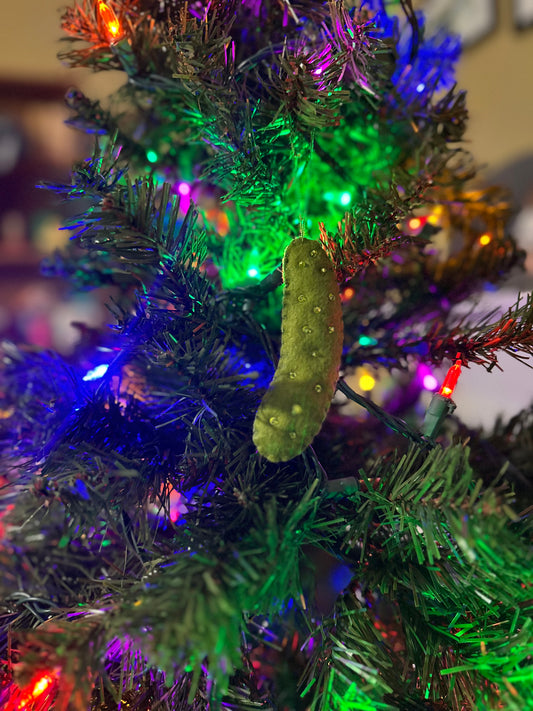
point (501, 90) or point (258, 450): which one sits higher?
point (501, 90)

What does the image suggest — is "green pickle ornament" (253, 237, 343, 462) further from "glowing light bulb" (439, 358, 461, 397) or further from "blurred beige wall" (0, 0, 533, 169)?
"blurred beige wall" (0, 0, 533, 169)

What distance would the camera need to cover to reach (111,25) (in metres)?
0.35

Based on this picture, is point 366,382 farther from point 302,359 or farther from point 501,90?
point 501,90

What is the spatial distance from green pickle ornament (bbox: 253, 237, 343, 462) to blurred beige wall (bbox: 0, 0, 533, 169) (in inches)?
25.0

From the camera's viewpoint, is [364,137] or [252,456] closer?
[252,456]

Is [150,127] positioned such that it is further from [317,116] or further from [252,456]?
[252,456]

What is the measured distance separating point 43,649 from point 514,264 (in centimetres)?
50

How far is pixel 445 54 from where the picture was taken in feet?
1.46

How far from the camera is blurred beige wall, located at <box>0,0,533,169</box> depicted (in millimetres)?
747

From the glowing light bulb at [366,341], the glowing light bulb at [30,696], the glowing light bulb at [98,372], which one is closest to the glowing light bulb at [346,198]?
the glowing light bulb at [366,341]

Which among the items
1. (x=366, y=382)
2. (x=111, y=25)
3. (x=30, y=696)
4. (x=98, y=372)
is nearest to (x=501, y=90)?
(x=366, y=382)

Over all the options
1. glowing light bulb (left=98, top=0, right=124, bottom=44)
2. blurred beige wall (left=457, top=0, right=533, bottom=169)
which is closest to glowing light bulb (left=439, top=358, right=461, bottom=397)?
glowing light bulb (left=98, top=0, right=124, bottom=44)

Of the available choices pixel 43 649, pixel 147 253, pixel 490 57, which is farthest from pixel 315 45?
pixel 490 57

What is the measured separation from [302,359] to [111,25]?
293 millimetres
